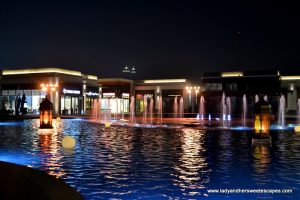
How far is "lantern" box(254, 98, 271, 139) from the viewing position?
704 inches

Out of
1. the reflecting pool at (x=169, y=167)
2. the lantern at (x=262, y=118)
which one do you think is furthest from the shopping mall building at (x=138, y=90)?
the reflecting pool at (x=169, y=167)

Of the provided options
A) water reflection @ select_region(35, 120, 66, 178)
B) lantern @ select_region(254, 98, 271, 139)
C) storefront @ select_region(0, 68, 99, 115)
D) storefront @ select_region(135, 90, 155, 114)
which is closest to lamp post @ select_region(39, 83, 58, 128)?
water reflection @ select_region(35, 120, 66, 178)

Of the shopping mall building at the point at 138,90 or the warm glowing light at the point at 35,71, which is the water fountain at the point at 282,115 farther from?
the warm glowing light at the point at 35,71

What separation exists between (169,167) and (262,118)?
7496 mm

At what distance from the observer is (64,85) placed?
59562 mm

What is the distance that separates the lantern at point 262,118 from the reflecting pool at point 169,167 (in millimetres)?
700

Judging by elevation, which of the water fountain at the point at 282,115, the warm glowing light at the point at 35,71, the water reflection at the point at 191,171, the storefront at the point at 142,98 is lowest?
the water reflection at the point at 191,171

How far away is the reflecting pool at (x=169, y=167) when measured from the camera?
29.0 ft

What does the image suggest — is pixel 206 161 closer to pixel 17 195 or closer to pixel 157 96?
pixel 17 195

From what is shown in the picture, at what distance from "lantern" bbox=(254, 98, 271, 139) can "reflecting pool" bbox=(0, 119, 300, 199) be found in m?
0.70

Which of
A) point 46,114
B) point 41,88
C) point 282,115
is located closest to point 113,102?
point 41,88

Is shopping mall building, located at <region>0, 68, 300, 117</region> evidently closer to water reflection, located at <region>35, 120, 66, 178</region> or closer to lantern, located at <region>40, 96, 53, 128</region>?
lantern, located at <region>40, 96, 53, 128</region>

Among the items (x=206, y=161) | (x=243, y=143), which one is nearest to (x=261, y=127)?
(x=243, y=143)

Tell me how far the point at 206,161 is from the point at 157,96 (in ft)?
214
